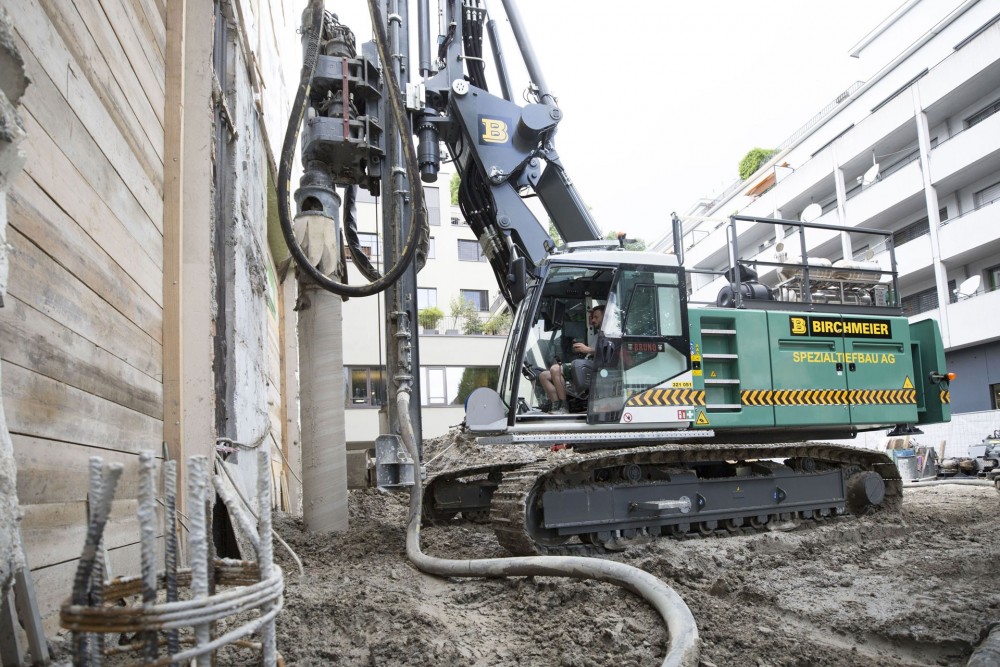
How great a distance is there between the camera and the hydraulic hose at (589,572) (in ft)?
10.6

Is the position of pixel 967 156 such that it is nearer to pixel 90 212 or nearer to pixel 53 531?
pixel 90 212

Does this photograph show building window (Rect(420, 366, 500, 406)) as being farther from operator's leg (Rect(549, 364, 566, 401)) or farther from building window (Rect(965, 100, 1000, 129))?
building window (Rect(965, 100, 1000, 129))

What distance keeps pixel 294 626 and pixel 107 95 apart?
8.54ft

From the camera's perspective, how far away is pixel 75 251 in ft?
9.80

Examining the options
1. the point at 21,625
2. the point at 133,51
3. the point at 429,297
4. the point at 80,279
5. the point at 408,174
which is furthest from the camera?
the point at 429,297

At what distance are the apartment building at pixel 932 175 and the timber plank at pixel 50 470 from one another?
1942 cm

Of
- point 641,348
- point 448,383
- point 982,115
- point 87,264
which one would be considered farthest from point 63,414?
point 982,115

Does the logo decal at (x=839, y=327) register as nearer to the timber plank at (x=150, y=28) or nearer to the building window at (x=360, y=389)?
the timber plank at (x=150, y=28)

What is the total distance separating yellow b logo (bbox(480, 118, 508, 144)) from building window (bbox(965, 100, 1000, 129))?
818 inches

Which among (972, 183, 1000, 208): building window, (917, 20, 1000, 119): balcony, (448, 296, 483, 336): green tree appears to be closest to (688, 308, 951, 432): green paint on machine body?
(448, 296, 483, 336): green tree

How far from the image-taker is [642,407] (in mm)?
6613

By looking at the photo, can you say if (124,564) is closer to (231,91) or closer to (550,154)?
(231,91)

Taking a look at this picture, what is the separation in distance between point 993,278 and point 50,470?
26352mm

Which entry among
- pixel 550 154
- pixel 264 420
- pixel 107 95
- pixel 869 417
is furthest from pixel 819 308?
pixel 107 95
